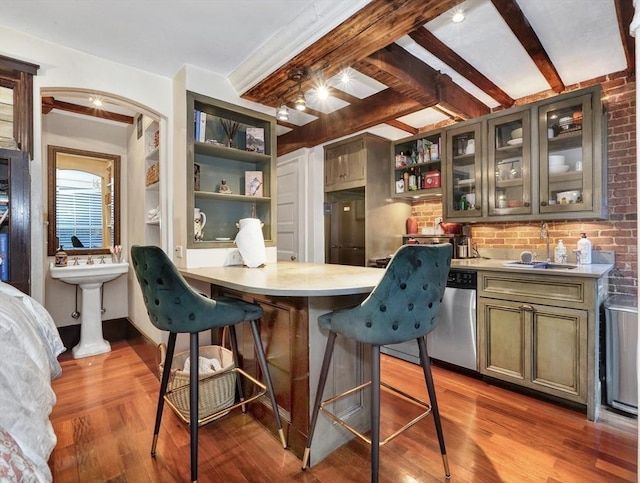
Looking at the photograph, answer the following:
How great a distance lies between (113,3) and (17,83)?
2.68 feet

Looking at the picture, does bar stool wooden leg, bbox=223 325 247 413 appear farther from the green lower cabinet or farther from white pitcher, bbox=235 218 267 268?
the green lower cabinet

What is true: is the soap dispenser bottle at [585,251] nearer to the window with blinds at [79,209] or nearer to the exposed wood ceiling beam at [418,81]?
the exposed wood ceiling beam at [418,81]

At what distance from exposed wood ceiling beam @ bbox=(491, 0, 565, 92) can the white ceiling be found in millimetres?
40

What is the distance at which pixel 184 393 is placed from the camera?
6.23 ft

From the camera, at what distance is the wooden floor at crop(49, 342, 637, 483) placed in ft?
5.04

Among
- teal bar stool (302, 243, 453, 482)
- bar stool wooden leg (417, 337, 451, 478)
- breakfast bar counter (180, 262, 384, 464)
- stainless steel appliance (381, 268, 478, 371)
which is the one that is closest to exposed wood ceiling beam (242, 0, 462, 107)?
teal bar stool (302, 243, 453, 482)

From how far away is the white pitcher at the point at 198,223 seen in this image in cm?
247

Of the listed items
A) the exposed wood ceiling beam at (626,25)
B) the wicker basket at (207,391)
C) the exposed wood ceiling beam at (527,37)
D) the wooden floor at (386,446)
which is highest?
the exposed wood ceiling beam at (527,37)

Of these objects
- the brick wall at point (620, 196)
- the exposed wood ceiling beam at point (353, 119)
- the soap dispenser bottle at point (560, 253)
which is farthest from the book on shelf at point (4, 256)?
the brick wall at point (620, 196)

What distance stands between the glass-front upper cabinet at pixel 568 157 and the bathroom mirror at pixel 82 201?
13.8ft

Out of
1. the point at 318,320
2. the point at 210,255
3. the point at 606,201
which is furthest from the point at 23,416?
the point at 606,201

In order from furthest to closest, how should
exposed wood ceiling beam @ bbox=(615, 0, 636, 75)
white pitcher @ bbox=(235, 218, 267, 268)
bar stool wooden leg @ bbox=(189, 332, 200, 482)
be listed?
white pitcher @ bbox=(235, 218, 267, 268) < exposed wood ceiling beam @ bbox=(615, 0, 636, 75) < bar stool wooden leg @ bbox=(189, 332, 200, 482)

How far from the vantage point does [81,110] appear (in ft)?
10.4

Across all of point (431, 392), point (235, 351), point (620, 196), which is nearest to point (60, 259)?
point (235, 351)
